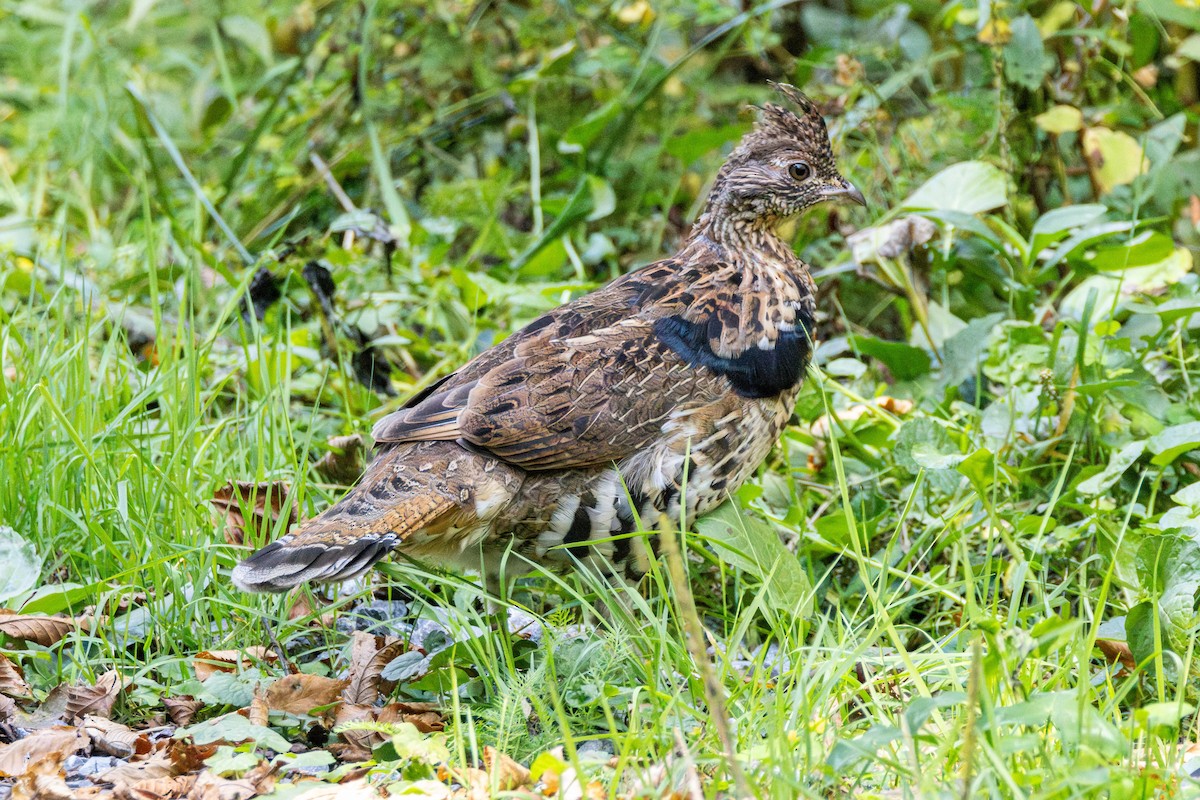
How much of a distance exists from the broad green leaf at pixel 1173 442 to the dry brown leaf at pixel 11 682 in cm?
324

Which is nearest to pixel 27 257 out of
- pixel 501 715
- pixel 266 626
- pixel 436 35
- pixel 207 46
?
pixel 436 35

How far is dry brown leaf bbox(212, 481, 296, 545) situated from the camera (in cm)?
382

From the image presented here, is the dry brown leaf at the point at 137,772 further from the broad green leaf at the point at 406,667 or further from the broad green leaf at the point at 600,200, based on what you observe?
the broad green leaf at the point at 600,200

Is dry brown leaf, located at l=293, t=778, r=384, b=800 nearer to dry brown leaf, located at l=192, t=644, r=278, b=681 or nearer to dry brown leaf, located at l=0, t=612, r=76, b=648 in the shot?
dry brown leaf, located at l=192, t=644, r=278, b=681

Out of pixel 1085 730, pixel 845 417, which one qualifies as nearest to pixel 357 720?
pixel 1085 730

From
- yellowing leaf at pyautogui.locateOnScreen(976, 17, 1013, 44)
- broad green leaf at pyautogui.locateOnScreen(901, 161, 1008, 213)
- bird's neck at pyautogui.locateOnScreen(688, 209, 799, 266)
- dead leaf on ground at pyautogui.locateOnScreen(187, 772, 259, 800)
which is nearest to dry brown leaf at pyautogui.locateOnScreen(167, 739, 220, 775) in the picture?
dead leaf on ground at pyautogui.locateOnScreen(187, 772, 259, 800)

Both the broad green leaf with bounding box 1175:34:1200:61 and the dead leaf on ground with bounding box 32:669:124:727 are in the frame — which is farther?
A: the broad green leaf with bounding box 1175:34:1200:61

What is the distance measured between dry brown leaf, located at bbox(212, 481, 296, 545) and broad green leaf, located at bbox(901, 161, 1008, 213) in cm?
253

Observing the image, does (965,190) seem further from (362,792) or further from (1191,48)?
(362,792)

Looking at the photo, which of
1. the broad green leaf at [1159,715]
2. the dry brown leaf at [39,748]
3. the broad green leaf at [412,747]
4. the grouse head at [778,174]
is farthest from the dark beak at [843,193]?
the dry brown leaf at [39,748]

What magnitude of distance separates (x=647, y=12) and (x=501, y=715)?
448 centimetres

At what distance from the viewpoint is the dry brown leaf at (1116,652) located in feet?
11.4

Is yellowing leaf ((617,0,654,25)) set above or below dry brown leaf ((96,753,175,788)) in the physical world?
above

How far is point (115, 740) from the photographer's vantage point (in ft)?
10.2
